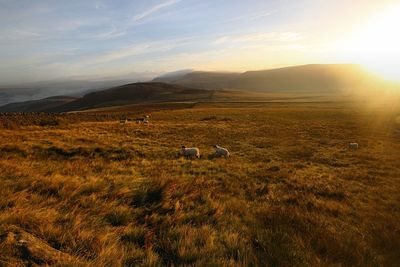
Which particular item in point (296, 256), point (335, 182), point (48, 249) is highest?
point (48, 249)

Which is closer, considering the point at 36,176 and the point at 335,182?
the point at 36,176

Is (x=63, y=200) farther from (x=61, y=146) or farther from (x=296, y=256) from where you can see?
(x=61, y=146)

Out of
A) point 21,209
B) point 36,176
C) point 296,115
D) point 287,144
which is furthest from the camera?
point 296,115

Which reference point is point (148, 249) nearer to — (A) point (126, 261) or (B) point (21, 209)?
(A) point (126, 261)

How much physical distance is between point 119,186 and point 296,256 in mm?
5520

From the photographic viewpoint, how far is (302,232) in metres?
5.68

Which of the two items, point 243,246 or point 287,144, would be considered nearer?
point 243,246

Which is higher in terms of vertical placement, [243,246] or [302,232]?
[243,246]

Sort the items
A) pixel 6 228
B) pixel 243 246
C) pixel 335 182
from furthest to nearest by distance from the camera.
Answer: pixel 335 182 → pixel 243 246 → pixel 6 228

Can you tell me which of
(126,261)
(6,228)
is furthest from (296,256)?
(6,228)

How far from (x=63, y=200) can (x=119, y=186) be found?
203 cm

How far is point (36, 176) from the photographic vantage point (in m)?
8.11

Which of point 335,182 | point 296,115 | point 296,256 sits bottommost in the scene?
point 296,115

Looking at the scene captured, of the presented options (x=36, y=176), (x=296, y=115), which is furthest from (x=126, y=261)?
(x=296, y=115)
